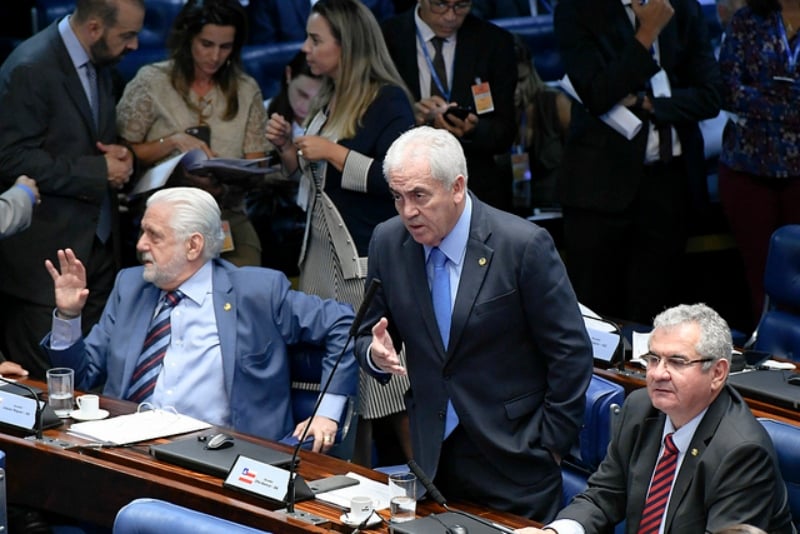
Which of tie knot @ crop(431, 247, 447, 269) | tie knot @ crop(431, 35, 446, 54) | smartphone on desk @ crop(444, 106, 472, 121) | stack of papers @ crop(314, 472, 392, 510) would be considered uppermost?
tie knot @ crop(431, 35, 446, 54)

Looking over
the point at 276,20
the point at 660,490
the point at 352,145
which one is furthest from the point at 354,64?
the point at 276,20

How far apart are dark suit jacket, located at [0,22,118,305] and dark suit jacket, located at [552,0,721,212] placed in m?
1.77

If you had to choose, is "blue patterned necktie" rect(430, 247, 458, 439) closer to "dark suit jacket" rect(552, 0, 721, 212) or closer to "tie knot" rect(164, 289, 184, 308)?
"tie knot" rect(164, 289, 184, 308)

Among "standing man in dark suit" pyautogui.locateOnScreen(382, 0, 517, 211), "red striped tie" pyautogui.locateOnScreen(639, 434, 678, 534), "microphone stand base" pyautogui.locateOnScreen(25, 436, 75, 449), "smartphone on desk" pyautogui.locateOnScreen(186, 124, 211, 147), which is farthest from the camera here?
"standing man in dark suit" pyautogui.locateOnScreen(382, 0, 517, 211)

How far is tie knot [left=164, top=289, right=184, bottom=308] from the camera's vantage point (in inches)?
167

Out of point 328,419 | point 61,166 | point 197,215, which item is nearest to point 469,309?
point 328,419

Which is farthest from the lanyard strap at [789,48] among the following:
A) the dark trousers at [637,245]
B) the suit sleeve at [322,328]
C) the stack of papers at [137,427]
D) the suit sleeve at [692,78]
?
the stack of papers at [137,427]

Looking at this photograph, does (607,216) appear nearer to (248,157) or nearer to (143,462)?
(248,157)

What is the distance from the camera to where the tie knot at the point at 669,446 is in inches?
125

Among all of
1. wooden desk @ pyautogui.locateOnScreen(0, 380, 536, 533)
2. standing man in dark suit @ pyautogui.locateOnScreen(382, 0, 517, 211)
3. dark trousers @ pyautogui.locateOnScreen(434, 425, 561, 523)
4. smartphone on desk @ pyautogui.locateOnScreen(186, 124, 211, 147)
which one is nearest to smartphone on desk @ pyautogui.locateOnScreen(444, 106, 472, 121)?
standing man in dark suit @ pyautogui.locateOnScreen(382, 0, 517, 211)

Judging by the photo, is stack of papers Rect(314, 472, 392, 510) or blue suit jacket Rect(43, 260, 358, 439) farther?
blue suit jacket Rect(43, 260, 358, 439)

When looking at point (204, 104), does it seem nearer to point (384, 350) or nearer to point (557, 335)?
point (384, 350)

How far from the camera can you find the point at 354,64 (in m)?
4.88

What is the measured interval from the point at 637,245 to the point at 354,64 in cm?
155
